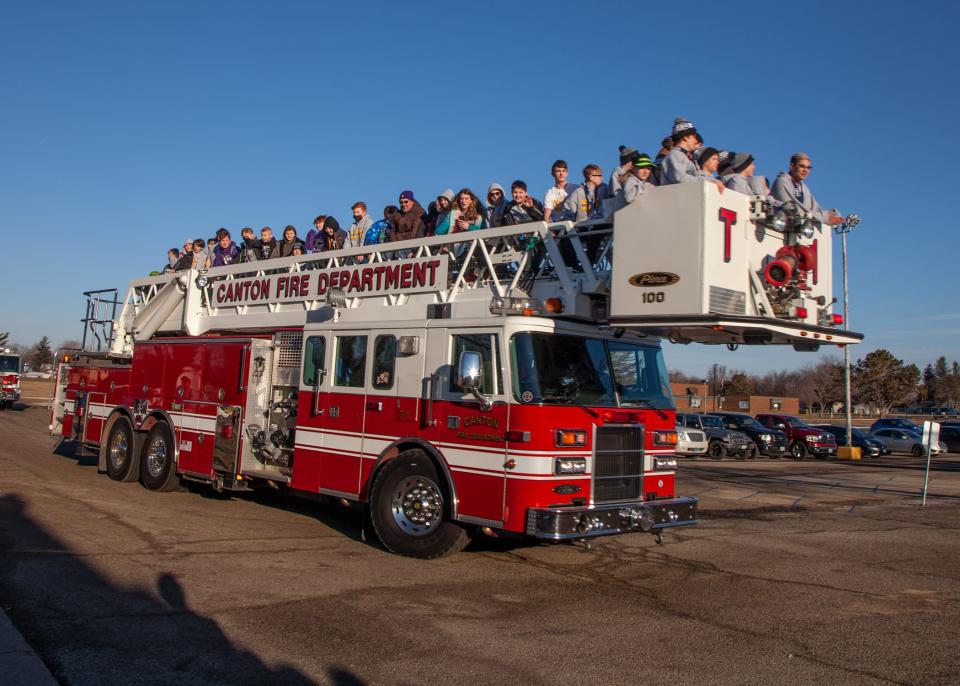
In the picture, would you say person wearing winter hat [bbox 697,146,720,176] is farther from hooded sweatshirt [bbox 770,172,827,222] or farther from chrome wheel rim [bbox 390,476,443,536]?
chrome wheel rim [bbox 390,476,443,536]

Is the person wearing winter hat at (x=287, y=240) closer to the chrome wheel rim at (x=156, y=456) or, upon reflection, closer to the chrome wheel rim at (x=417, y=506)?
the chrome wheel rim at (x=156, y=456)

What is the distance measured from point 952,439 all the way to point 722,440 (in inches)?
751

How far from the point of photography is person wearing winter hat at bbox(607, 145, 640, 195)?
26.3 ft

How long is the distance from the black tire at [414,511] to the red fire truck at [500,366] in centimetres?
2

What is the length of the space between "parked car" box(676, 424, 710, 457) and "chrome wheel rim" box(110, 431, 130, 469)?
1787cm

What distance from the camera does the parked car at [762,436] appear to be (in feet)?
96.3

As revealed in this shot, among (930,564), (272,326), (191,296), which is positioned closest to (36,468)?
(191,296)

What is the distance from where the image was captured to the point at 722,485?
1778cm

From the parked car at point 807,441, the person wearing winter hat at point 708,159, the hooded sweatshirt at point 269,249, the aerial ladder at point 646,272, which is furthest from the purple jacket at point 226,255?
the parked car at point 807,441

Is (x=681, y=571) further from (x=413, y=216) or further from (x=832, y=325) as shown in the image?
(x=413, y=216)

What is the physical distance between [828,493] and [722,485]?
2163mm

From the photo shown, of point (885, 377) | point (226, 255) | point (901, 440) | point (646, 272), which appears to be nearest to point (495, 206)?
point (646, 272)

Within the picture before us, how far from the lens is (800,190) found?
8.00m

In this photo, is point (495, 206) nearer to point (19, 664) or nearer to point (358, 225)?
point (358, 225)
